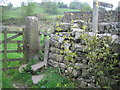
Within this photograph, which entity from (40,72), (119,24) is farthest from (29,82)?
(119,24)

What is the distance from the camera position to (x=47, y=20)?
618 centimetres

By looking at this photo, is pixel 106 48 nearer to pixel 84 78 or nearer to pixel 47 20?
pixel 84 78

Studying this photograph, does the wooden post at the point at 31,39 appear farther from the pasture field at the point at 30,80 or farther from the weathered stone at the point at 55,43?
the weathered stone at the point at 55,43

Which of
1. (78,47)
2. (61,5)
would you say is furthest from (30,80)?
(61,5)

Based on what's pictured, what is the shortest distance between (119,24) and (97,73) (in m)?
2.17

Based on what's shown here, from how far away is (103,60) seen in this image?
11.2 ft

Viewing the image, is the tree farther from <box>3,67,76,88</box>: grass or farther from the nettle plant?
the nettle plant

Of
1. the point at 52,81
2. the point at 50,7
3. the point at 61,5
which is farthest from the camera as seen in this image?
the point at 50,7

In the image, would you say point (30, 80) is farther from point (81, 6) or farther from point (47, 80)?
point (81, 6)

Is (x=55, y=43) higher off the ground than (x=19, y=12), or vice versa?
(x=19, y=12)

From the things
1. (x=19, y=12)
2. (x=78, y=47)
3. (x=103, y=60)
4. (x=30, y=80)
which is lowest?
(x=30, y=80)

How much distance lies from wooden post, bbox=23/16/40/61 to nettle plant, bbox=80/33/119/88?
3077 millimetres

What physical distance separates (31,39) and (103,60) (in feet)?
11.1

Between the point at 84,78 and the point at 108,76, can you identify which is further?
the point at 84,78
